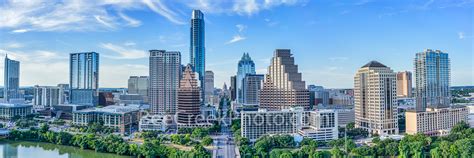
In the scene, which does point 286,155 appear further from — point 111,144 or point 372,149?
point 111,144

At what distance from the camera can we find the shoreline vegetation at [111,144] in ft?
28.2

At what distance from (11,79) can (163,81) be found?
14779 millimetres

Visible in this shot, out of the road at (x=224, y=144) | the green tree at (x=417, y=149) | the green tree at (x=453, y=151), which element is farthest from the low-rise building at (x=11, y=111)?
the green tree at (x=453, y=151)

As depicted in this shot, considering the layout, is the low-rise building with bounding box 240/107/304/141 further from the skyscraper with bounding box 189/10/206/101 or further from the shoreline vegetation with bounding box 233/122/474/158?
the skyscraper with bounding box 189/10/206/101

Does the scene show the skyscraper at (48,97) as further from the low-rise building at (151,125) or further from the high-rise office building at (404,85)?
the high-rise office building at (404,85)

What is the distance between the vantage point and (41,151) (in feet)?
35.1

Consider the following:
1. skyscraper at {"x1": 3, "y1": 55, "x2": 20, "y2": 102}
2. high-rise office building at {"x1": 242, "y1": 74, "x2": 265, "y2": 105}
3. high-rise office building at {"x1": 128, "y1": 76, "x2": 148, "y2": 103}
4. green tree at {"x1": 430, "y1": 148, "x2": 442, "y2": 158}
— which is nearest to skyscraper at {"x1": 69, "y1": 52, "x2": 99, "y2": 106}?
skyscraper at {"x1": 3, "y1": 55, "x2": 20, "y2": 102}

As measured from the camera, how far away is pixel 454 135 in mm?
10180

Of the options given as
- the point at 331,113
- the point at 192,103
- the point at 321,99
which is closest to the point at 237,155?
the point at 331,113

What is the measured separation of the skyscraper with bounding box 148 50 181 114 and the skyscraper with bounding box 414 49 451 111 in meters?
11.5

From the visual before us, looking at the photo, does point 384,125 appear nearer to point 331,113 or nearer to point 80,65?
point 331,113

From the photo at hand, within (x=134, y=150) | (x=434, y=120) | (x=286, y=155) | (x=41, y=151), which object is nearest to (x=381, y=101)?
(x=434, y=120)

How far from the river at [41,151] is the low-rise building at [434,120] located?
922 cm

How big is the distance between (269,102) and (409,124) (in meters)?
5.49
